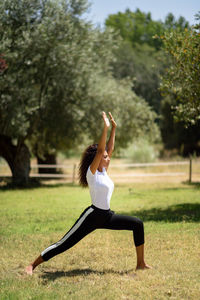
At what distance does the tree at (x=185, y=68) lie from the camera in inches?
458

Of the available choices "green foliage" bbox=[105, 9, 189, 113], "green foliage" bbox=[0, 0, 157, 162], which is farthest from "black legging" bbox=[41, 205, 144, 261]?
"green foliage" bbox=[105, 9, 189, 113]

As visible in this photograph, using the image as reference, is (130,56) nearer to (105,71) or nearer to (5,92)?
(105,71)

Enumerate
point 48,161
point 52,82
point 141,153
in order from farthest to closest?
point 141,153
point 48,161
point 52,82

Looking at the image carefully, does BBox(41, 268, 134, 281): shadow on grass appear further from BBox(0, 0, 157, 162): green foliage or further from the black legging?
BBox(0, 0, 157, 162): green foliage

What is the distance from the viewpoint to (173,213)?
471 inches

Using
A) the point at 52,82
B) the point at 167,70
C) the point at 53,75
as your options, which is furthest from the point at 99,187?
the point at 52,82

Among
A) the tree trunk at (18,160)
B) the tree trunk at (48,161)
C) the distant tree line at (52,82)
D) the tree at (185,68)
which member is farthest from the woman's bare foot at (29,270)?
the tree trunk at (48,161)

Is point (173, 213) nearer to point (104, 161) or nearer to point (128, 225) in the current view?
point (128, 225)

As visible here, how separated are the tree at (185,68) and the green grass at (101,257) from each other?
324cm

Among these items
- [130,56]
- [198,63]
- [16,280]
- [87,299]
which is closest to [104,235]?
[16,280]

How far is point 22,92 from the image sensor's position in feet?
61.2

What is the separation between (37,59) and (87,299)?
15.2m

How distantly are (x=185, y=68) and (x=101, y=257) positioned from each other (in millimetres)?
6920

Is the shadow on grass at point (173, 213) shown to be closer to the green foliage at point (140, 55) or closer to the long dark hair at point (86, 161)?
the long dark hair at point (86, 161)
